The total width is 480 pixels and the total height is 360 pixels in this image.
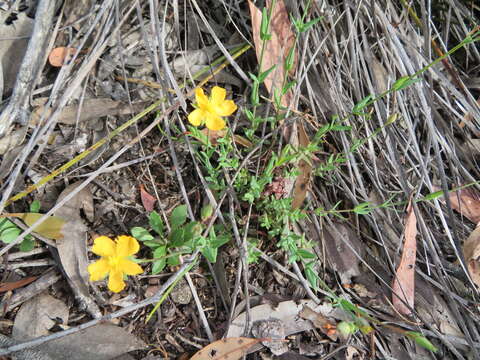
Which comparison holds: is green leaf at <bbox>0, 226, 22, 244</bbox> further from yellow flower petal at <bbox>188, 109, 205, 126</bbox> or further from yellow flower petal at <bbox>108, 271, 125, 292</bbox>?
yellow flower petal at <bbox>188, 109, 205, 126</bbox>

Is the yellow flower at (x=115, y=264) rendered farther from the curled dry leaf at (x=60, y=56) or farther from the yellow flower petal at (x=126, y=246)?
the curled dry leaf at (x=60, y=56)

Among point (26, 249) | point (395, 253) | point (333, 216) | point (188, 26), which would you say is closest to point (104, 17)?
point (188, 26)

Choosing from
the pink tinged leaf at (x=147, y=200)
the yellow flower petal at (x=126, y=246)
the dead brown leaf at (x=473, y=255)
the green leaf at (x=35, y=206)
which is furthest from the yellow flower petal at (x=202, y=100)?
the dead brown leaf at (x=473, y=255)

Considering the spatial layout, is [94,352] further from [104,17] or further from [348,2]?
[348,2]

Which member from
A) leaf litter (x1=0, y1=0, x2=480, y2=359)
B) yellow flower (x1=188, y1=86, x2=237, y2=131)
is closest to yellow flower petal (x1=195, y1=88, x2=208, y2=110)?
yellow flower (x1=188, y1=86, x2=237, y2=131)

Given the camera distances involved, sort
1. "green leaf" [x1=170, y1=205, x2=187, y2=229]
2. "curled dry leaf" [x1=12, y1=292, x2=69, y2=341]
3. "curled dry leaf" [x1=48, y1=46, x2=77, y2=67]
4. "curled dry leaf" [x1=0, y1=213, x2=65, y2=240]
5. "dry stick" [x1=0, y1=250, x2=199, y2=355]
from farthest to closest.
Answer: "curled dry leaf" [x1=48, y1=46, x2=77, y2=67], "green leaf" [x1=170, y1=205, x2=187, y2=229], "curled dry leaf" [x1=0, y1=213, x2=65, y2=240], "curled dry leaf" [x1=12, y1=292, x2=69, y2=341], "dry stick" [x1=0, y1=250, x2=199, y2=355]

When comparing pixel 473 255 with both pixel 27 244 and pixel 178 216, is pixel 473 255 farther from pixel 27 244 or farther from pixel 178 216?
pixel 27 244
